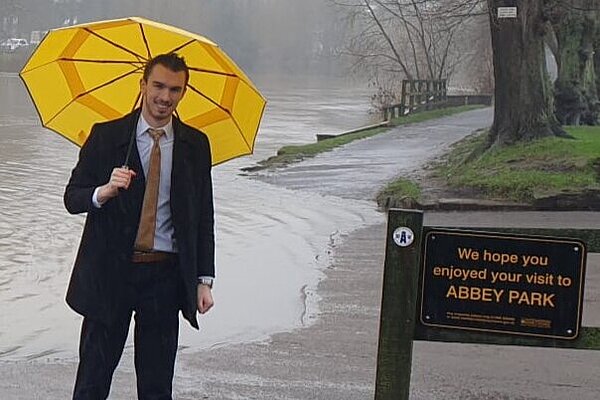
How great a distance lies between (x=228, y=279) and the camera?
9727 millimetres

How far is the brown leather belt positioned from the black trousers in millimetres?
16

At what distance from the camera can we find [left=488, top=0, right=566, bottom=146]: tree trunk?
683 inches

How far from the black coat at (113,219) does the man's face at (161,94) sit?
0.27 feet

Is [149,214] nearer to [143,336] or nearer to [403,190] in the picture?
[143,336]

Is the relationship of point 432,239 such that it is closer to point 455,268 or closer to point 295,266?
point 455,268

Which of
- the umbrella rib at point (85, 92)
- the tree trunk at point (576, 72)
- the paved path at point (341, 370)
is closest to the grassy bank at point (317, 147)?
the tree trunk at point (576, 72)

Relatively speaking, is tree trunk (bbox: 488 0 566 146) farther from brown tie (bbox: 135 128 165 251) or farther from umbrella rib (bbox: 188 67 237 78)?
brown tie (bbox: 135 128 165 251)

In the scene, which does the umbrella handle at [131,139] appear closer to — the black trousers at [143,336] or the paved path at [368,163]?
the black trousers at [143,336]

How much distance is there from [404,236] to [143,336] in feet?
3.86

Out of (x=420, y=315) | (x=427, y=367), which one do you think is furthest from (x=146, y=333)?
(x=427, y=367)

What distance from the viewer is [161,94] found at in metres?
4.32

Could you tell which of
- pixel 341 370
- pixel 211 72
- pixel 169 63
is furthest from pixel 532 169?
pixel 169 63

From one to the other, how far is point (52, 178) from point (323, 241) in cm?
732

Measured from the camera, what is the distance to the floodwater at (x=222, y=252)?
7.73 m
